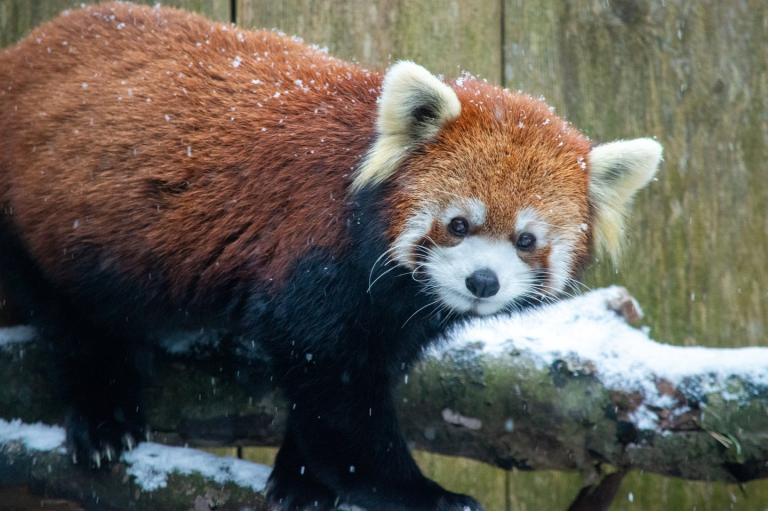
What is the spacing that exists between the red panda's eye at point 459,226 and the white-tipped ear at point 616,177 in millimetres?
519

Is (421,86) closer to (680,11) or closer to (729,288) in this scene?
(680,11)

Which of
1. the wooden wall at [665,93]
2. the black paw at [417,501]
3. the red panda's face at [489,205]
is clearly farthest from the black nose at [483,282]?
the wooden wall at [665,93]

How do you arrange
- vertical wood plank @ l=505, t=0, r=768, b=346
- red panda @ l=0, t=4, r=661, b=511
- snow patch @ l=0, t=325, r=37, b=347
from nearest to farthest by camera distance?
red panda @ l=0, t=4, r=661, b=511
snow patch @ l=0, t=325, r=37, b=347
vertical wood plank @ l=505, t=0, r=768, b=346

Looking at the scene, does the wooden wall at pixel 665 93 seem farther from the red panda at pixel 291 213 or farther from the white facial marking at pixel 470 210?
the white facial marking at pixel 470 210

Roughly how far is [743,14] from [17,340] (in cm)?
349

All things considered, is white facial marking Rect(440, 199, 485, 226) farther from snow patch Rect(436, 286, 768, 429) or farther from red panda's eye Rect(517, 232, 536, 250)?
snow patch Rect(436, 286, 768, 429)

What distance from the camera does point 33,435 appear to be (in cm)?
284

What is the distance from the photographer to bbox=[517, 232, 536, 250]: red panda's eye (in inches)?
98.2

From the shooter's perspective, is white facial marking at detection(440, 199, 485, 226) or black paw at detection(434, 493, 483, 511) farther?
black paw at detection(434, 493, 483, 511)

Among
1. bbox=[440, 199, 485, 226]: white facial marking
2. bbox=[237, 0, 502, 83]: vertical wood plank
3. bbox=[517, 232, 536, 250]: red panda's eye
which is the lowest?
bbox=[517, 232, 536, 250]: red panda's eye

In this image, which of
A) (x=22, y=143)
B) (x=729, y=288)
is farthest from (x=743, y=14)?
(x=22, y=143)

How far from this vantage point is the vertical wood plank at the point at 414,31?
3555 millimetres

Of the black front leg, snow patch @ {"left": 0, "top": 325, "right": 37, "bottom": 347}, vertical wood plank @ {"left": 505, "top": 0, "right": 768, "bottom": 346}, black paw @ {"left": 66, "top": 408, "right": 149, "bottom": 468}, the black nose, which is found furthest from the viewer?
vertical wood plank @ {"left": 505, "top": 0, "right": 768, "bottom": 346}

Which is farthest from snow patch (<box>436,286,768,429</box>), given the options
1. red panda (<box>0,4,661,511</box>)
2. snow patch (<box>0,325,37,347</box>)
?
snow patch (<box>0,325,37,347</box>)
